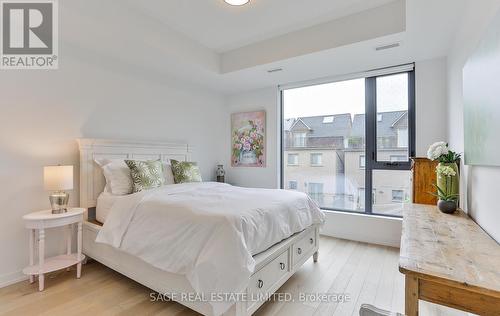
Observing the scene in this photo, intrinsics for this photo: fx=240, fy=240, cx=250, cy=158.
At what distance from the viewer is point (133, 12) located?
7.78 feet

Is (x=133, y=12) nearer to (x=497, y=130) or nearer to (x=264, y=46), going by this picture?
(x=264, y=46)

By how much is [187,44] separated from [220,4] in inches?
31.4

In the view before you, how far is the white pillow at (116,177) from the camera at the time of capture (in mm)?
2586

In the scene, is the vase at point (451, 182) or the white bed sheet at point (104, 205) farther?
the white bed sheet at point (104, 205)

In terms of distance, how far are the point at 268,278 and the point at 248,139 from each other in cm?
287

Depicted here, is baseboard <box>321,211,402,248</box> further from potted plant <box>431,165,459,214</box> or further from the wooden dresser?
the wooden dresser

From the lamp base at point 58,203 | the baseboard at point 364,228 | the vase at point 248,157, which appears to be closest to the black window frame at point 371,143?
the baseboard at point 364,228

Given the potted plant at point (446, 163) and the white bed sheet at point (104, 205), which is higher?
the potted plant at point (446, 163)

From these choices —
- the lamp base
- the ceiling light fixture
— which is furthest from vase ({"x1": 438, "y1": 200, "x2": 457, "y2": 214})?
the lamp base

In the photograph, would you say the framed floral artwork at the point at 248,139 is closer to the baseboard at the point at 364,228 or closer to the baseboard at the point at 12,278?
the baseboard at the point at 364,228

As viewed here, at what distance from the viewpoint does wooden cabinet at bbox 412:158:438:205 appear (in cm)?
237

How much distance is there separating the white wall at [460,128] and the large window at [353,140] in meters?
0.66

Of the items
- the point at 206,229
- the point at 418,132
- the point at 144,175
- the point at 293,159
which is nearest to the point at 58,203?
the point at 144,175

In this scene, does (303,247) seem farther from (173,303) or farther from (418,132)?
(418,132)
